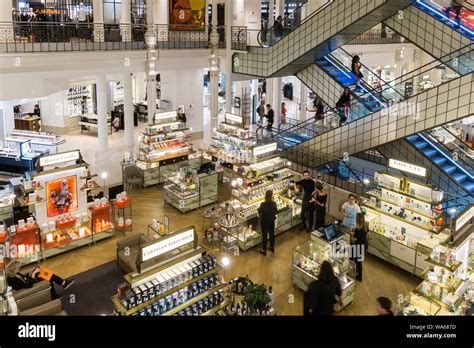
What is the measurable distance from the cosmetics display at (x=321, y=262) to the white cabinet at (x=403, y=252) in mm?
1483

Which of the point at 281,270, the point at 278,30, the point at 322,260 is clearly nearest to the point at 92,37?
the point at 278,30

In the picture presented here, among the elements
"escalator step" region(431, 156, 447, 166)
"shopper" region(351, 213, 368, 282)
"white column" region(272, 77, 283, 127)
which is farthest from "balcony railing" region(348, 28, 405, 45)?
"shopper" region(351, 213, 368, 282)

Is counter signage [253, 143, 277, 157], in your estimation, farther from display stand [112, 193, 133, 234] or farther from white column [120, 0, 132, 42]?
white column [120, 0, 132, 42]

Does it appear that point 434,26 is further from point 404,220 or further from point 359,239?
point 359,239

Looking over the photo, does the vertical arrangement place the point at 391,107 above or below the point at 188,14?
below

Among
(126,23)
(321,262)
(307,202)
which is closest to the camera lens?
(321,262)

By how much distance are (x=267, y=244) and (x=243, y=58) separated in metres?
8.24

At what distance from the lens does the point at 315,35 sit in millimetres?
13156

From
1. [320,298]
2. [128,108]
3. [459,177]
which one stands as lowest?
[459,177]

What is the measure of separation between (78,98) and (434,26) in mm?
16188

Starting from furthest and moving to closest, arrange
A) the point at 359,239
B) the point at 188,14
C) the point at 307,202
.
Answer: the point at 188,14 < the point at 307,202 < the point at 359,239

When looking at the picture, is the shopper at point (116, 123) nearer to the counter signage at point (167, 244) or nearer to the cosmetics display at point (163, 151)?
the cosmetics display at point (163, 151)

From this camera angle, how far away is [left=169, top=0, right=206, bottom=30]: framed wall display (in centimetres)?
1878
